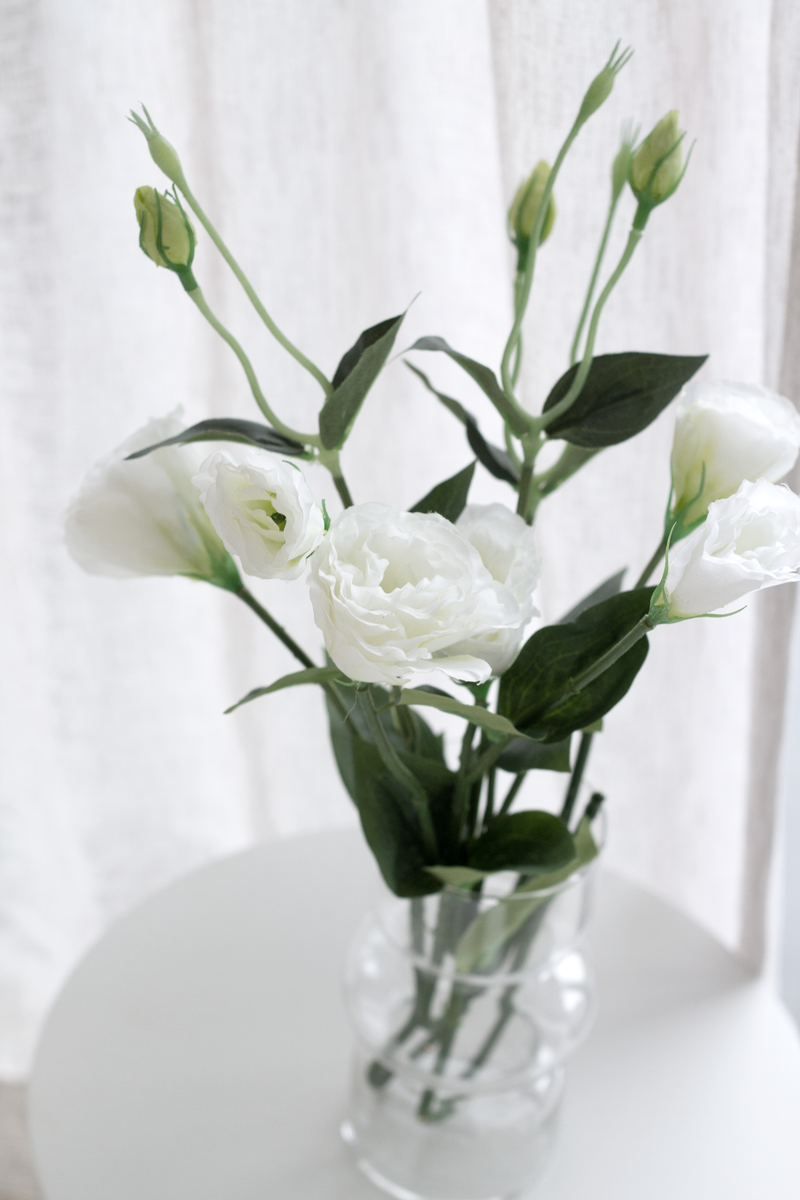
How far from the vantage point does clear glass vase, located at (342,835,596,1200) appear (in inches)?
21.8

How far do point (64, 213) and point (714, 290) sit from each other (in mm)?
501

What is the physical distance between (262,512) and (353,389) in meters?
0.09

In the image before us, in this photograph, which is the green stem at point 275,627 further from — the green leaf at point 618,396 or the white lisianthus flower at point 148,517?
the green leaf at point 618,396

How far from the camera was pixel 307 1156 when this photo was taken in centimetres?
62

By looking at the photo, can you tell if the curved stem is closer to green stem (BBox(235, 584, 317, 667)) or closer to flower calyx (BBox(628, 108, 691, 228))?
green stem (BBox(235, 584, 317, 667))

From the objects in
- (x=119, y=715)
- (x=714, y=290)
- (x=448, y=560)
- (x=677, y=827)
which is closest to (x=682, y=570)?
(x=448, y=560)

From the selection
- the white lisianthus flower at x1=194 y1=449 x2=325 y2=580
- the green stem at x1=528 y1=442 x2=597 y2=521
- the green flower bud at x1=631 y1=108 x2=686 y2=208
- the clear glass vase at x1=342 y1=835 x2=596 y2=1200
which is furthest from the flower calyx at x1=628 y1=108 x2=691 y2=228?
the clear glass vase at x1=342 y1=835 x2=596 y2=1200

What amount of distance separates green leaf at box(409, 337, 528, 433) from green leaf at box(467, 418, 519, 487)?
0.12 ft

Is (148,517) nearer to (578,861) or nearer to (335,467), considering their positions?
(335,467)

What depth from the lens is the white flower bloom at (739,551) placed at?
346 millimetres

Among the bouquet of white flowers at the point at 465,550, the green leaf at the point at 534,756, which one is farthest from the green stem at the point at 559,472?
the green leaf at the point at 534,756

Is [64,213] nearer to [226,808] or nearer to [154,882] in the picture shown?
[226,808]

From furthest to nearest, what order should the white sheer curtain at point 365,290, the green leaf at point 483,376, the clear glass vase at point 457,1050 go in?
the white sheer curtain at point 365,290, the clear glass vase at point 457,1050, the green leaf at point 483,376

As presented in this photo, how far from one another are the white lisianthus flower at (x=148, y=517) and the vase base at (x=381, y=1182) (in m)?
0.36
